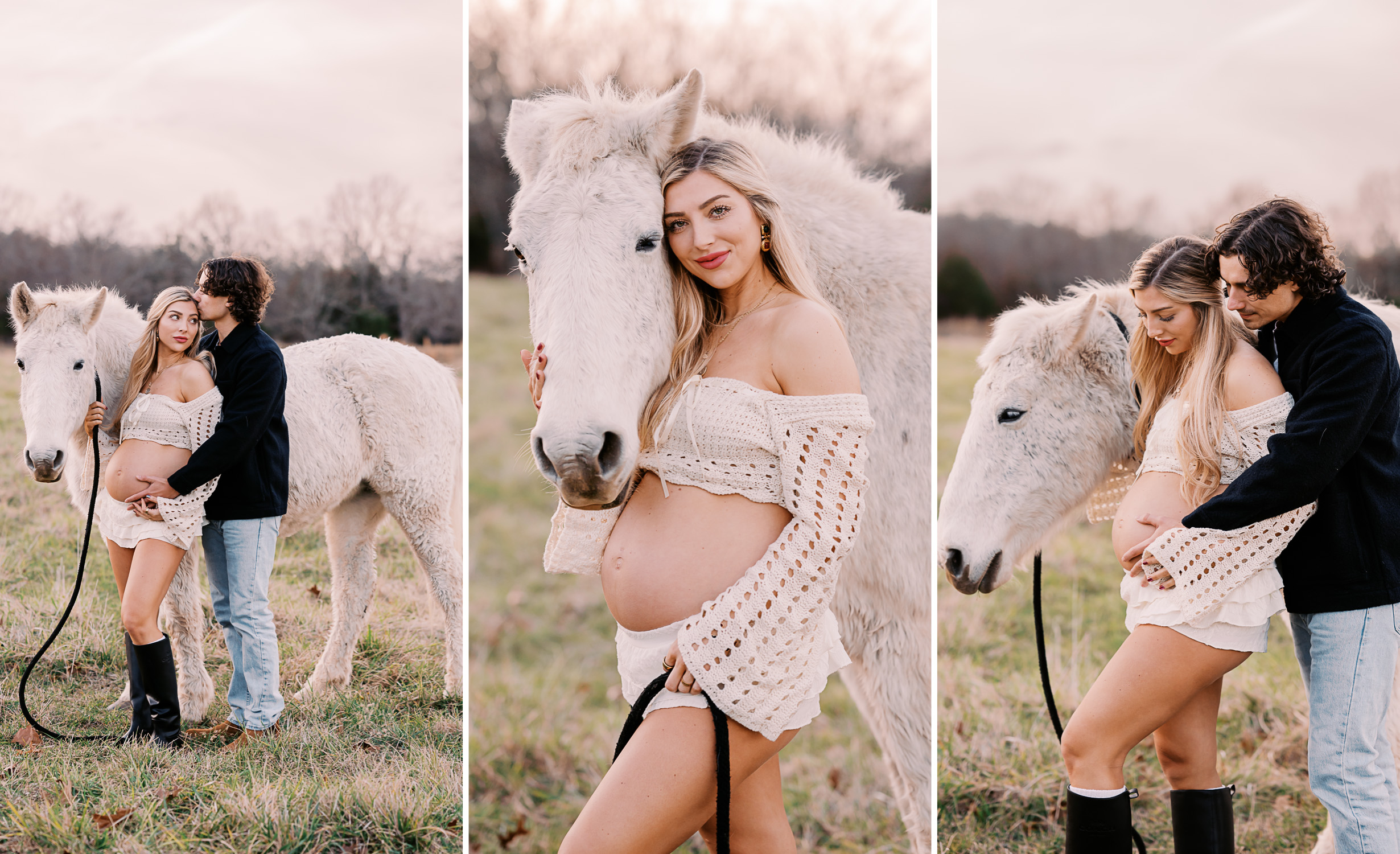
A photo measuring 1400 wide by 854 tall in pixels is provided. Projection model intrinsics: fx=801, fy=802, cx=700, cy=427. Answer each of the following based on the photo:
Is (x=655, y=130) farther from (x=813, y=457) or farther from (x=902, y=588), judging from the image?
(x=902, y=588)

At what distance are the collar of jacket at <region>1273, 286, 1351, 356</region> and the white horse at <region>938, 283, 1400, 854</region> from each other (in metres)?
0.35

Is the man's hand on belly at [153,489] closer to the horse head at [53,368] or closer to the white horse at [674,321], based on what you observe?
the horse head at [53,368]

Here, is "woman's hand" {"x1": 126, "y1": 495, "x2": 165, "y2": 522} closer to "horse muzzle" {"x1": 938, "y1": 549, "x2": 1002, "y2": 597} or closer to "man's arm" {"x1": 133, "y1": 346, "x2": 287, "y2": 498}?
"man's arm" {"x1": 133, "y1": 346, "x2": 287, "y2": 498}

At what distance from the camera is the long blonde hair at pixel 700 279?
142 cm

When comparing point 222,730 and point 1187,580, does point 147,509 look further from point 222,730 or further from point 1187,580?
point 1187,580

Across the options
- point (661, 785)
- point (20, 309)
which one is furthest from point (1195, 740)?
point (20, 309)

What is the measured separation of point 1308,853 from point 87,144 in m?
3.93

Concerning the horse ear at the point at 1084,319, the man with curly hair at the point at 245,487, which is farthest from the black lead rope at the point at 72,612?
the horse ear at the point at 1084,319

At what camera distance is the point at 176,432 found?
208 cm

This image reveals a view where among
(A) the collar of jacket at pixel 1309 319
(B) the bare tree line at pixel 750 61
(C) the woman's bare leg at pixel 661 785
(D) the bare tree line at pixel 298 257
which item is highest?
(B) the bare tree line at pixel 750 61

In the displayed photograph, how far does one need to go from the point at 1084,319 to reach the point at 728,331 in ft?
3.40

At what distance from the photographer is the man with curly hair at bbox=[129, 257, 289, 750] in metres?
2.12

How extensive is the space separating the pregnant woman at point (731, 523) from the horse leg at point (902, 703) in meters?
0.68

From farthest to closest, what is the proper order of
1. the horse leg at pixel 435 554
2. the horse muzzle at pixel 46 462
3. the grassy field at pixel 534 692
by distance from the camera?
1. the grassy field at pixel 534 692
2. the horse leg at pixel 435 554
3. the horse muzzle at pixel 46 462
